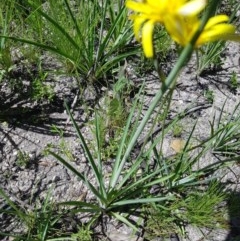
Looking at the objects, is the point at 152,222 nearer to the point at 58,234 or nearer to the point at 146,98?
the point at 58,234

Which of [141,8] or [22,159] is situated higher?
[141,8]

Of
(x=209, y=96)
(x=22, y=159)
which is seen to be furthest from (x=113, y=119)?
(x=209, y=96)

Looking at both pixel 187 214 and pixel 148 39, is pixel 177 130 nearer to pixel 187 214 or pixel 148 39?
pixel 187 214

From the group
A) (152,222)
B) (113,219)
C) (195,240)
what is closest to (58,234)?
(113,219)

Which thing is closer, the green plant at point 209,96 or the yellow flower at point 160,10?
the yellow flower at point 160,10

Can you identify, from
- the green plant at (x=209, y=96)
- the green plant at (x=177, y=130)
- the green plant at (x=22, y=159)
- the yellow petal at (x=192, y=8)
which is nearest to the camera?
the yellow petal at (x=192, y=8)

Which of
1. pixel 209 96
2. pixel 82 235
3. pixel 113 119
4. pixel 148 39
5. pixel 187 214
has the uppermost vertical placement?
pixel 209 96

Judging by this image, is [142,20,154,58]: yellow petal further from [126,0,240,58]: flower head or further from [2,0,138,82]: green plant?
[2,0,138,82]: green plant

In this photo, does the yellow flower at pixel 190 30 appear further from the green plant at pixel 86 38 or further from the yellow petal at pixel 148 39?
the green plant at pixel 86 38

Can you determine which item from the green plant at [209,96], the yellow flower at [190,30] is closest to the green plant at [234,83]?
the green plant at [209,96]
